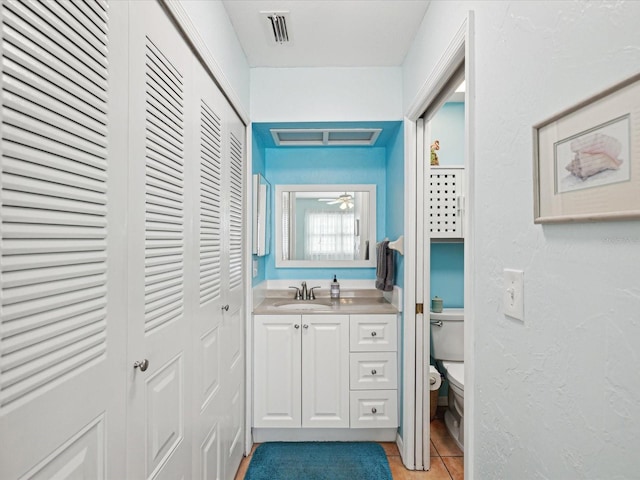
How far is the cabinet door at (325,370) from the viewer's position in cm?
260

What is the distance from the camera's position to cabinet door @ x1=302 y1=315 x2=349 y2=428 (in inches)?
102

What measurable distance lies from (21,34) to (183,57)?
85cm

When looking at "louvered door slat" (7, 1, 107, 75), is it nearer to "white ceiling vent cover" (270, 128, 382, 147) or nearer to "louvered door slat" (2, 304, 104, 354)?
"louvered door slat" (2, 304, 104, 354)

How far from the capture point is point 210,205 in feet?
5.85

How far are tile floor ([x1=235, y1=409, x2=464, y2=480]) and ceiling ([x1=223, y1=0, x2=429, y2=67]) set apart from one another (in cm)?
253

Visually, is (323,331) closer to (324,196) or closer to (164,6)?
(324,196)

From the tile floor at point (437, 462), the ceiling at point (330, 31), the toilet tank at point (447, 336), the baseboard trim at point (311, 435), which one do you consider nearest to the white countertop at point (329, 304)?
the toilet tank at point (447, 336)

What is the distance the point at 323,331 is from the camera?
2.60 metres

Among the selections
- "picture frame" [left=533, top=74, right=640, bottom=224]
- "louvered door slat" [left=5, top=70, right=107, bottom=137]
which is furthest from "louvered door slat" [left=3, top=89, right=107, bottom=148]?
"picture frame" [left=533, top=74, right=640, bottom=224]

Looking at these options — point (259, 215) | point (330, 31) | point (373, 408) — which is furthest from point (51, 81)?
point (373, 408)

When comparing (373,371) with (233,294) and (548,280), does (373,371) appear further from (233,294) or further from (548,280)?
(548,280)

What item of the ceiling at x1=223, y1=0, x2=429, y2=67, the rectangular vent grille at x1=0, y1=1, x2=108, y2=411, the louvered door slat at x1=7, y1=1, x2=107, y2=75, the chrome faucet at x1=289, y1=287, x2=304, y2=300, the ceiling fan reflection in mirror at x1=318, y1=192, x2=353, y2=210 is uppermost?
the ceiling at x1=223, y1=0, x2=429, y2=67

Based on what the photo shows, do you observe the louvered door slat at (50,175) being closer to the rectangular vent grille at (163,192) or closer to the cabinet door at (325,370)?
the rectangular vent grille at (163,192)

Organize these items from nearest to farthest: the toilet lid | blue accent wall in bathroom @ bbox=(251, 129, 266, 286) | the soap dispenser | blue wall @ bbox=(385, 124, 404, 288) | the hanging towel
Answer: the toilet lid → blue wall @ bbox=(385, 124, 404, 288) → blue accent wall in bathroom @ bbox=(251, 129, 266, 286) → the hanging towel → the soap dispenser
